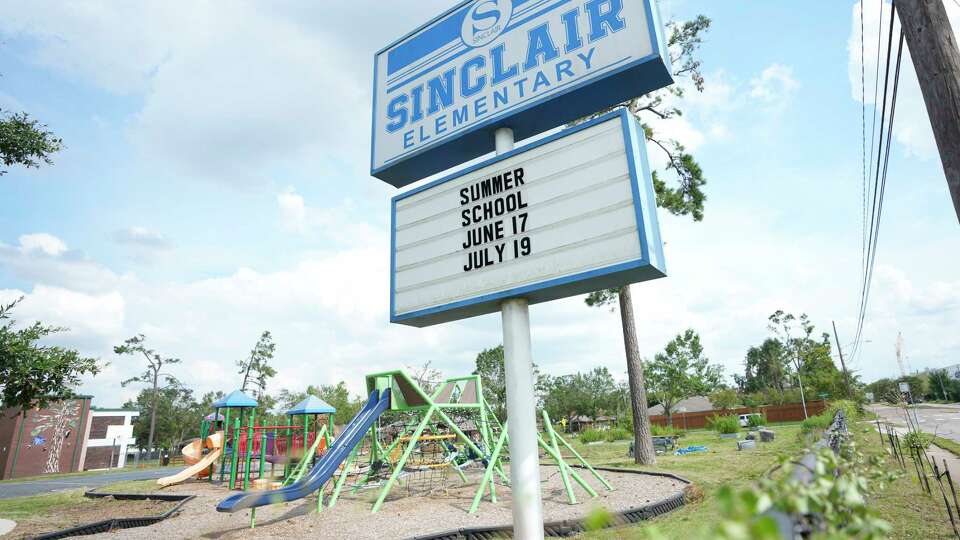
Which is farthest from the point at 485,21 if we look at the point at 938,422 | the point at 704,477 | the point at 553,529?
the point at 938,422

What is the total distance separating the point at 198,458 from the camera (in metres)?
19.0

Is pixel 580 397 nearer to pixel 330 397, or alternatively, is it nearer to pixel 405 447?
pixel 330 397

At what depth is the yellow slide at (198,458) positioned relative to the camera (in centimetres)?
1709

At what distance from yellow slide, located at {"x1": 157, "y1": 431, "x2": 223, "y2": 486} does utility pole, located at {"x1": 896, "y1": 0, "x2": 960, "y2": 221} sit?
67.9 feet

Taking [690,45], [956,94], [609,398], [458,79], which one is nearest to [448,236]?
[458,79]

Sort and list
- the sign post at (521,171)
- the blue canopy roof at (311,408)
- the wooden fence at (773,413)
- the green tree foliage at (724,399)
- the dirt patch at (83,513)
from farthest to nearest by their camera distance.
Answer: the green tree foliage at (724,399) → the wooden fence at (773,413) → the blue canopy roof at (311,408) → the dirt patch at (83,513) → the sign post at (521,171)

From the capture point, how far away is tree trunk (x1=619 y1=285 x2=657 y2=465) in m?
15.7

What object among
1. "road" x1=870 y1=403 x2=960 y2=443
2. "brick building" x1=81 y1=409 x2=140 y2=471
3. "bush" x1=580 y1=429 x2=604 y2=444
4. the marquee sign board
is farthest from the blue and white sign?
"brick building" x1=81 y1=409 x2=140 y2=471

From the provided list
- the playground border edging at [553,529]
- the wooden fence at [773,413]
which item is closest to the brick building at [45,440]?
the playground border edging at [553,529]

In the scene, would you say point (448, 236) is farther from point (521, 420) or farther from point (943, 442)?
point (943, 442)

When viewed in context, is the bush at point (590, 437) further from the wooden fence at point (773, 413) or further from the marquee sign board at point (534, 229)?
the marquee sign board at point (534, 229)

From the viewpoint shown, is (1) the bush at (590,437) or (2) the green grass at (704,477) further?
(1) the bush at (590,437)

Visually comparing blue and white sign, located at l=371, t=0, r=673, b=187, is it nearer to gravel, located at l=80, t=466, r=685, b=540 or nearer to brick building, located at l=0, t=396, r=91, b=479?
gravel, located at l=80, t=466, r=685, b=540

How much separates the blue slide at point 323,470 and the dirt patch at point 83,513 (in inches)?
175
